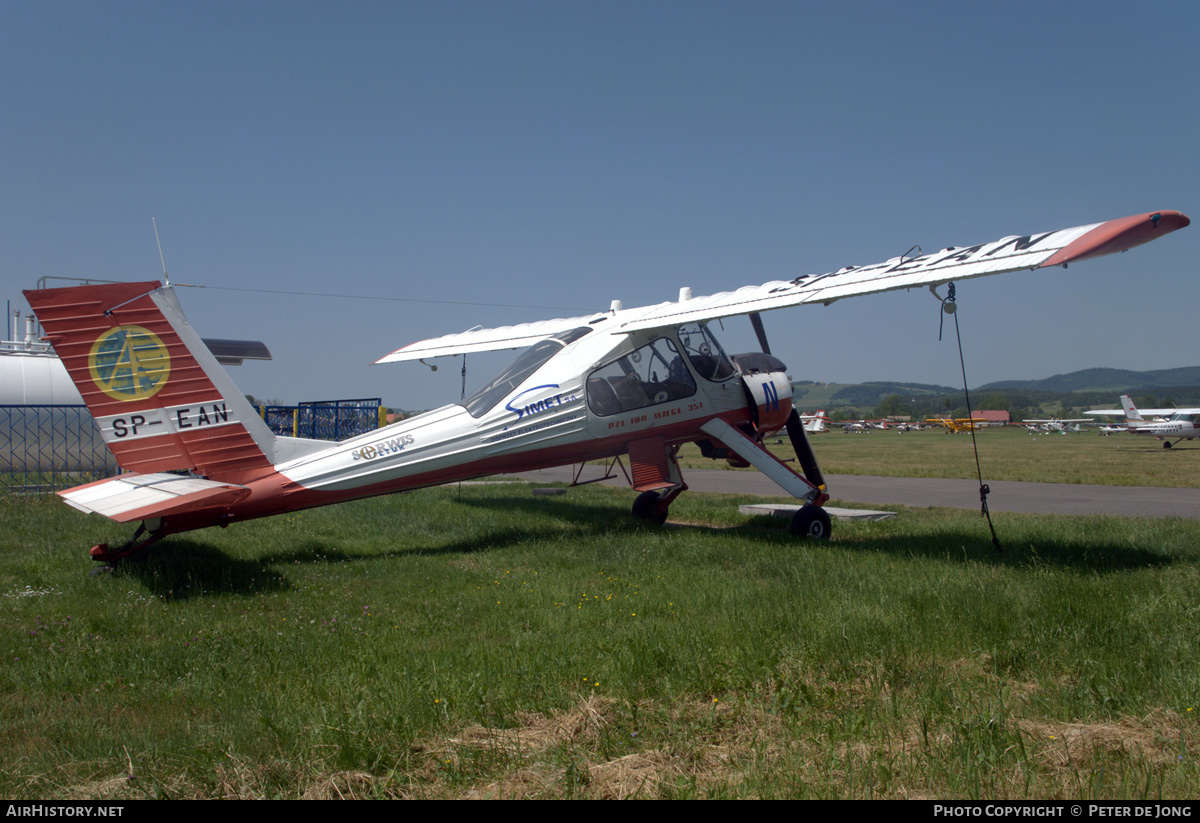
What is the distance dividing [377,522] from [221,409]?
4002mm

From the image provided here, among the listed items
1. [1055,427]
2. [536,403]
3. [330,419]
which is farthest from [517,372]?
[1055,427]

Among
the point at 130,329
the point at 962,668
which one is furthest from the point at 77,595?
the point at 962,668

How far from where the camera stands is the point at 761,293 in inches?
407

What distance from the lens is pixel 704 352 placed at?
11.4 metres

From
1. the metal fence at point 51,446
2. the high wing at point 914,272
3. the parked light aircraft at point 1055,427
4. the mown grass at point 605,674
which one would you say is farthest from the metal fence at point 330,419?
the parked light aircraft at point 1055,427

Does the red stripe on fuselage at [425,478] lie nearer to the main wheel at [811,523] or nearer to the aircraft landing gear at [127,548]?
the aircraft landing gear at [127,548]

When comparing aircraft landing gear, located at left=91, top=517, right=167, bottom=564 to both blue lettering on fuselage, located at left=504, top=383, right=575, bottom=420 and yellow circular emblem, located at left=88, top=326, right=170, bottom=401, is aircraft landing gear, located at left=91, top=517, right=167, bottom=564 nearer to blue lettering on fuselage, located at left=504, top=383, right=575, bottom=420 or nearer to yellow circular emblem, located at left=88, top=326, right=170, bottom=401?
yellow circular emblem, located at left=88, top=326, right=170, bottom=401

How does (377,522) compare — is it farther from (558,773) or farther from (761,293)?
(558,773)

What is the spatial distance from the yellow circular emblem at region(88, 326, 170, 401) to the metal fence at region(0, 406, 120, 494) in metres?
13.7

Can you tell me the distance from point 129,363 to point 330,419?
20192 millimetres

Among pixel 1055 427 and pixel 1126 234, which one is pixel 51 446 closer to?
pixel 1126 234

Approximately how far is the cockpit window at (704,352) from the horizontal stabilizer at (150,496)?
A: 649cm

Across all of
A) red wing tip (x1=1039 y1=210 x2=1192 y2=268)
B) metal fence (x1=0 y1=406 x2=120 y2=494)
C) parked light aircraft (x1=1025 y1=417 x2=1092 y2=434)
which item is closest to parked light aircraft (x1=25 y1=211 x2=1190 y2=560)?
red wing tip (x1=1039 y1=210 x2=1192 y2=268)

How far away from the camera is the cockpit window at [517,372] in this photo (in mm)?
9898
